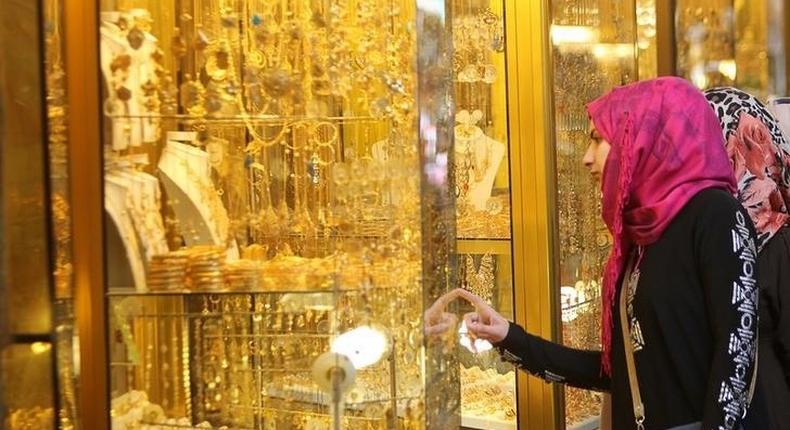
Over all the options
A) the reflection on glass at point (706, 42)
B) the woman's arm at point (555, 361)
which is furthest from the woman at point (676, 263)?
the reflection on glass at point (706, 42)

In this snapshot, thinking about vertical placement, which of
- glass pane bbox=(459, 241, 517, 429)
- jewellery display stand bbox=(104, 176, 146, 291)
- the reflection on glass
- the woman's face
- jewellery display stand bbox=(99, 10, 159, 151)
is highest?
the reflection on glass

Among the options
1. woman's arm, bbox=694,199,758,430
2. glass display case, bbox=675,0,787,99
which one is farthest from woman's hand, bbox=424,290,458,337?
glass display case, bbox=675,0,787,99

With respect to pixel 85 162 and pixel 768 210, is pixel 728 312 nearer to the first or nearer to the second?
pixel 768 210

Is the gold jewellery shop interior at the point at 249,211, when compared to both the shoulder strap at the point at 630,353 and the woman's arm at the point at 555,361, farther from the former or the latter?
the shoulder strap at the point at 630,353

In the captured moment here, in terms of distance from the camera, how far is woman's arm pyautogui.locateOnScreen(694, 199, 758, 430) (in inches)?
71.3

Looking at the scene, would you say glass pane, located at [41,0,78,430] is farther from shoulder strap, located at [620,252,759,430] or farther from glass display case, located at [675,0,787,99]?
glass display case, located at [675,0,787,99]

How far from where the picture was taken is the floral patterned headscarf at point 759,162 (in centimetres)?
237

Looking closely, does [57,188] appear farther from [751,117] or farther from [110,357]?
[751,117]

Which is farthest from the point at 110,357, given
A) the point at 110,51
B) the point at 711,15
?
the point at 711,15

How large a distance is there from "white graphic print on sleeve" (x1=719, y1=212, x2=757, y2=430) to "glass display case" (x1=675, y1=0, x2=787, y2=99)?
8.16 feet

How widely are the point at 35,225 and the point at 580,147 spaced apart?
2134 millimetres

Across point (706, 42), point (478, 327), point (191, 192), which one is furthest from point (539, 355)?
point (706, 42)

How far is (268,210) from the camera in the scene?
2.14m

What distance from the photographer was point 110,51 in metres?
2.09
